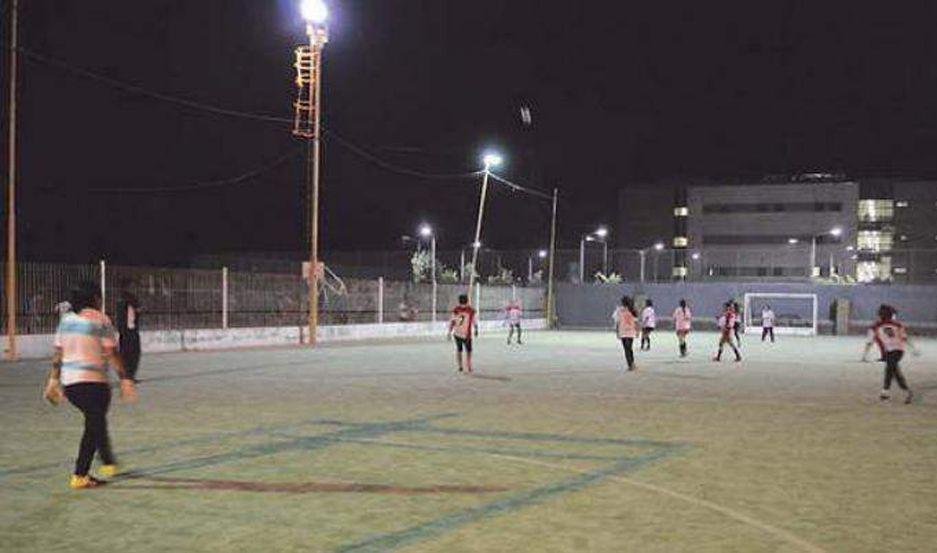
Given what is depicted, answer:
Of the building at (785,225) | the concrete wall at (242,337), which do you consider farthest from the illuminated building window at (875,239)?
the concrete wall at (242,337)

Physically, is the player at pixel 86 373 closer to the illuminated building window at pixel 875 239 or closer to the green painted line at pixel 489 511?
the green painted line at pixel 489 511

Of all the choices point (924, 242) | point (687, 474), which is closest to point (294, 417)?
point (687, 474)

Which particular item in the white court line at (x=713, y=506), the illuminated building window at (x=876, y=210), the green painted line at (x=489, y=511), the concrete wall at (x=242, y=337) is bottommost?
the green painted line at (x=489, y=511)

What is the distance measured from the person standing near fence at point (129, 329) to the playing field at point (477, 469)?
2.16ft

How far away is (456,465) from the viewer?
393 inches

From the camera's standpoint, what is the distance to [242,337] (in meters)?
32.1

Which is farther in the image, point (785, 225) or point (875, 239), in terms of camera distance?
point (875, 239)

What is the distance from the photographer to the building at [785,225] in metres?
98.9

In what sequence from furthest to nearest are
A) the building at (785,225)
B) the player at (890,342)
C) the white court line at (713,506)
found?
the building at (785,225), the player at (890,342), the white court line at (713,506)

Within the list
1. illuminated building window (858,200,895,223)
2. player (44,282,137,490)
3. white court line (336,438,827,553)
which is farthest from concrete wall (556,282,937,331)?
illuminated building window (858,200,895,223)

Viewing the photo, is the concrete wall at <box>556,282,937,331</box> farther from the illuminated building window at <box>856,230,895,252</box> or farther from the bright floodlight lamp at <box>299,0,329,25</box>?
the illuminated building window at <box>856,230,895,252</box>

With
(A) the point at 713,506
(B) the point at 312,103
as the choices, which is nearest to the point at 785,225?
(B) the point at 312,103

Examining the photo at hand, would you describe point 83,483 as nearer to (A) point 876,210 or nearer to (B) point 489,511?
(B) point 489,511

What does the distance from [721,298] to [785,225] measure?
50969 mm
